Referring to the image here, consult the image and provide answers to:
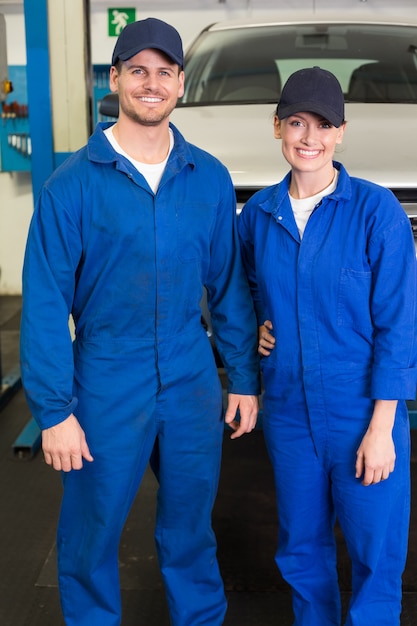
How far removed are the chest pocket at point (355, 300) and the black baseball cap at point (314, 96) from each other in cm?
35

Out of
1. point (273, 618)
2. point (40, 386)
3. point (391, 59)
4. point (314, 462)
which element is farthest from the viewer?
point (391, 59)

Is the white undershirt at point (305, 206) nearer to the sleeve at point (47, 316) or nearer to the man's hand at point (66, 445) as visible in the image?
the sleeve at point (47, 316)

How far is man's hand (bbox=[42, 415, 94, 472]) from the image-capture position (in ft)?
5.33

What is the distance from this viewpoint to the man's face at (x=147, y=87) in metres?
1.57

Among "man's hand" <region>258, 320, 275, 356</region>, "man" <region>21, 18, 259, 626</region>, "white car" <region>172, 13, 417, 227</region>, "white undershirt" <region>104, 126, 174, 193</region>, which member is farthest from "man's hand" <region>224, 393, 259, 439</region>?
"white car" <region>172, 13, 417, 227</region>

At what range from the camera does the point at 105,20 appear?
239 inches

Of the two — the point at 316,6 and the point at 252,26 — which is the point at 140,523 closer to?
the point at 252,26

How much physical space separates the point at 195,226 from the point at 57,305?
0.38m

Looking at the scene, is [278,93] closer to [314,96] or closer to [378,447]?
[314,96]

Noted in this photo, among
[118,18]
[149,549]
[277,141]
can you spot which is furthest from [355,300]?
[118,18]

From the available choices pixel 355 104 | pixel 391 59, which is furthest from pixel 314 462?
pixel 391 59

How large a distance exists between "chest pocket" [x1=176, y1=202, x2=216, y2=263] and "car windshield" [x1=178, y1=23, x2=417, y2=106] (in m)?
1.66

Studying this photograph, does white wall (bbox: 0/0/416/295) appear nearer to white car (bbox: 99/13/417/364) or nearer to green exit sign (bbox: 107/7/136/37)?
green exit sign (bbox: 107/7/136/37)

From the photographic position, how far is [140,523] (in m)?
2.62
